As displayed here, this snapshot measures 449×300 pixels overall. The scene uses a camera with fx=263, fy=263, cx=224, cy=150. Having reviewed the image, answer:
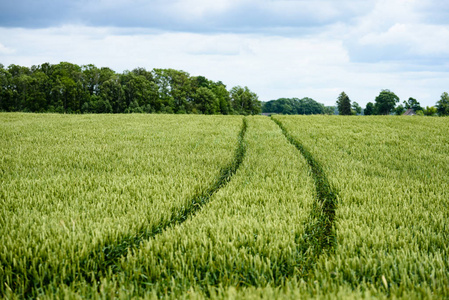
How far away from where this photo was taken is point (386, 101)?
111000 mm

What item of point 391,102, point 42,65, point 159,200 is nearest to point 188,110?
point 42,65

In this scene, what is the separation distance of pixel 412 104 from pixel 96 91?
133874mm

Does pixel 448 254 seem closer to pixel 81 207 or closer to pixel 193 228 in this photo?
pixel 193 228

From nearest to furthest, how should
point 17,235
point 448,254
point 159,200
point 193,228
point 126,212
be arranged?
point 448,254 < point 17,235 < point 193,228 < point 126,212 < point 159,200

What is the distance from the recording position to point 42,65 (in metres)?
76.2

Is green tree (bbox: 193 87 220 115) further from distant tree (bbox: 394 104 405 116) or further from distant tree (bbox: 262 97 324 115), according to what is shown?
distant tree (bbox: 262 97 324 115)

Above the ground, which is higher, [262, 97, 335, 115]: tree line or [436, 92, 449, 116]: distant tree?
[262, 97, 335, 115]: tree line

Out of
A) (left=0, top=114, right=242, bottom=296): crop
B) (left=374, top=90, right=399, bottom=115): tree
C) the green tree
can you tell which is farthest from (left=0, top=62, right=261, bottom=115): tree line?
(left=374, top=90, right=399, bottom=115): tree

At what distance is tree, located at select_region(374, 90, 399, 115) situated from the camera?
111 meters

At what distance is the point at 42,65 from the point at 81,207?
303 feet

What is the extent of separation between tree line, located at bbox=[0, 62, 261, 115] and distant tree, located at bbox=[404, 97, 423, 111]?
9605cm

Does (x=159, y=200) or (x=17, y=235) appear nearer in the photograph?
(x=17, y=235)

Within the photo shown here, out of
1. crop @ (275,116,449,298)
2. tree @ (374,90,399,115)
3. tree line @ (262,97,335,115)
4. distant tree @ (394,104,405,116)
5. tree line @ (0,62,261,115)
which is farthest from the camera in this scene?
tree line @ (262,97,335,115)

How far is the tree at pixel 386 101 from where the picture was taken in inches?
4370
